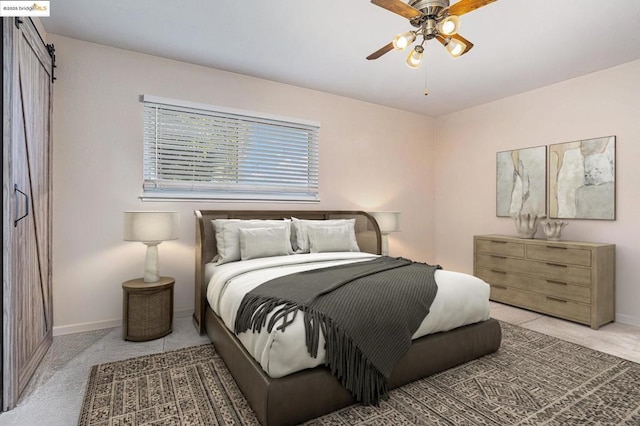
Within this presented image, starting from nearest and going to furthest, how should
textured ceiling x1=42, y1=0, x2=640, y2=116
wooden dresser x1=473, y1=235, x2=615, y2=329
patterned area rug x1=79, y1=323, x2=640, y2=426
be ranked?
patterned area rug x1=79, y1=323, x2=640, y2=426
textured ceiling x1=42, y1=0, x2=640, y2=116
wooden dresser x1=473, y1=235, x2=615, y2=329

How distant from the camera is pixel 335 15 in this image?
247cm

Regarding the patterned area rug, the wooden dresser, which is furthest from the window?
the wooden dresser

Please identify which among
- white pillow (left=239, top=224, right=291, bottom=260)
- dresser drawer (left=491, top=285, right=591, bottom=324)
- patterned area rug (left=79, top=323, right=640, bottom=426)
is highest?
white pillow (left=239, top=224, right=291, bottom=260)

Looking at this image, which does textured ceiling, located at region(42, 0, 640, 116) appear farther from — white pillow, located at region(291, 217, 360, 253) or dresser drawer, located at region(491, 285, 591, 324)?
dresser drawer, located at region(491, 285, 591, 324)

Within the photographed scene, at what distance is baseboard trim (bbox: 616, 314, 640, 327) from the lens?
10.3 ft

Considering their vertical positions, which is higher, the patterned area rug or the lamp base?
the lamp base

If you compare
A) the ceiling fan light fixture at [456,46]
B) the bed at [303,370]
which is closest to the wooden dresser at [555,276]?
the bed at [303,370]

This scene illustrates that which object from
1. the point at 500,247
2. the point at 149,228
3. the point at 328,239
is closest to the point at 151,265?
the point at 149,228

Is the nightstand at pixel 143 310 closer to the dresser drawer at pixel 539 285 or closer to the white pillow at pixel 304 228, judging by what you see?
the white pillow at pixel 304 228

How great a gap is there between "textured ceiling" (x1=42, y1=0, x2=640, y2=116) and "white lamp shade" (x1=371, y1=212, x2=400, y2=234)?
1.58m

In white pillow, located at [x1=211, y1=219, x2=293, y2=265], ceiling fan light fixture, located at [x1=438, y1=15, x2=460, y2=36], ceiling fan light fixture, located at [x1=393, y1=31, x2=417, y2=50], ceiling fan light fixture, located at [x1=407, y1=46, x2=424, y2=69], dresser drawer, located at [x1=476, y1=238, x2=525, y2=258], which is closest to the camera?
ceiling fan light fixture, located at [x1=438, y1=15, x2=460, y2=36]

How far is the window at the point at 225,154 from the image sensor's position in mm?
3215

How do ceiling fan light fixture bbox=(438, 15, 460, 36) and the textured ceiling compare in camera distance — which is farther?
the textured ceiling

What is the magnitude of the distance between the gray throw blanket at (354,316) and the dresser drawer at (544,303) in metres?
2.05
